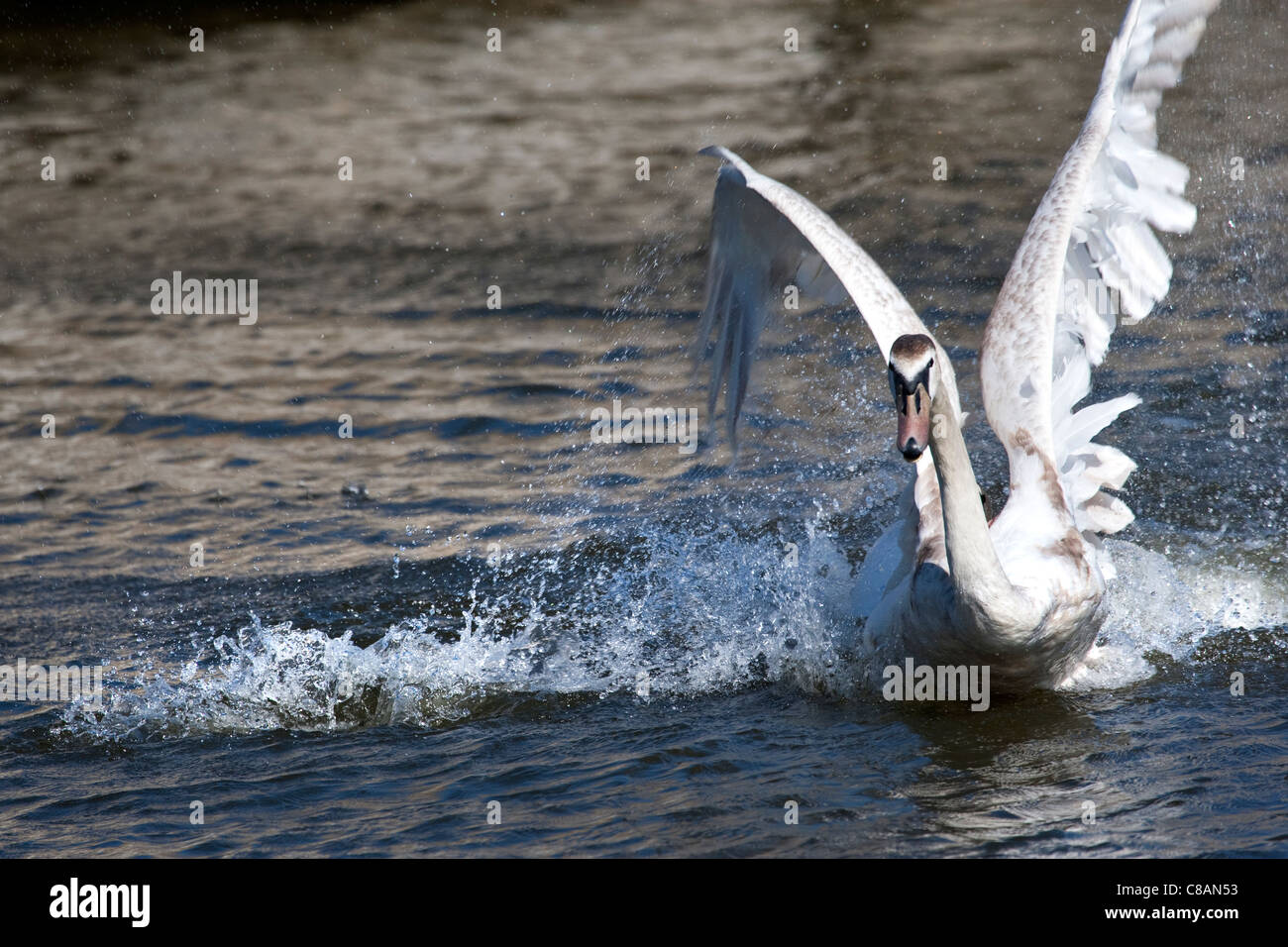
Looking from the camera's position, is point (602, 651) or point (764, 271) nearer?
point (602, 651)

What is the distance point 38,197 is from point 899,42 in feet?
33.4

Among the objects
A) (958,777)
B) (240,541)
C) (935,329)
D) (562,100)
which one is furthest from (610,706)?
(562,100)

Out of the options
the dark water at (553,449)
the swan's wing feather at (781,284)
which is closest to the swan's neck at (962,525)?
the swan's wing feather at (781,284)

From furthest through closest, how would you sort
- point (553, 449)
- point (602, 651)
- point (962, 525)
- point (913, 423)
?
point (553, 449) → point (602, 651) → point (962, 525) → point (913, 423)

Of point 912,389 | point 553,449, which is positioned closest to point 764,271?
point 912,389

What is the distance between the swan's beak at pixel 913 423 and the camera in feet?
16.4

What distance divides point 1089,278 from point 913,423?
7.97 feet

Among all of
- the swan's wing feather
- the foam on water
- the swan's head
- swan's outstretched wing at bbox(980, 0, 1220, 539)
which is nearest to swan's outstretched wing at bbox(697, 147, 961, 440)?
the swan's wing feather

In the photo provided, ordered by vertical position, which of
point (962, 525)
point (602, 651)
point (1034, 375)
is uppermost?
point (1034, 375)

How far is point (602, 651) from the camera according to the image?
680 cm

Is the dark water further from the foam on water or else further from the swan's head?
the swan's head

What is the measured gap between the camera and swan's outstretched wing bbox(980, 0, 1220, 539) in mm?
6453

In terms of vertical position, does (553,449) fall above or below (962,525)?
above

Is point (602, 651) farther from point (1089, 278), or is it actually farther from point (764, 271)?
point (1089, 278)
